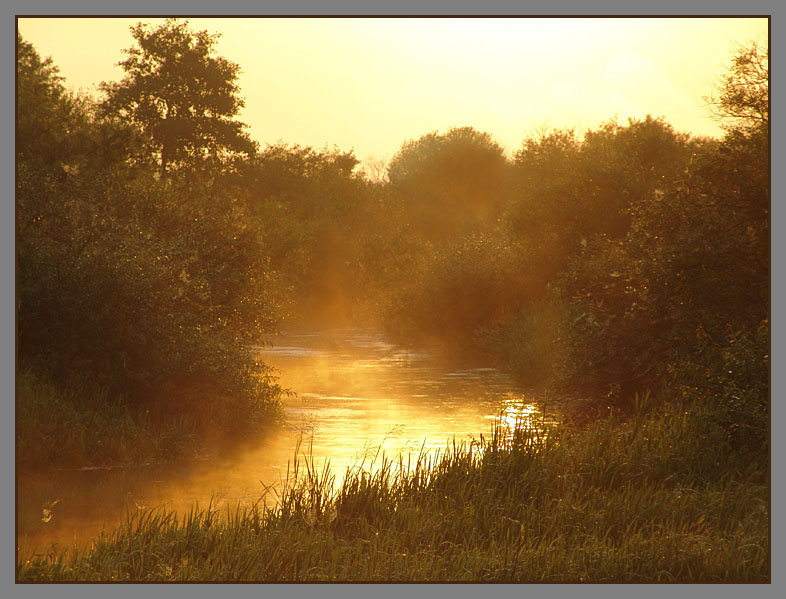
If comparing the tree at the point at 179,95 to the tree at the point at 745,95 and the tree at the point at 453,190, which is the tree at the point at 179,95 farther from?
the tree at the point at 453,190

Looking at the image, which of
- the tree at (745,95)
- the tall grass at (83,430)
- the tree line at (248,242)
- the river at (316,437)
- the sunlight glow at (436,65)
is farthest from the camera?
the tall grass at (83,430)

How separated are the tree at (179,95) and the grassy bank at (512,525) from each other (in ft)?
22.0

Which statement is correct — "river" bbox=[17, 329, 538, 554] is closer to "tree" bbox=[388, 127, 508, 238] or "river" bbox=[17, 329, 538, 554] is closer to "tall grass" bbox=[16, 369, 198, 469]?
"tall grass" bbox=[16, 369, 198, 469]

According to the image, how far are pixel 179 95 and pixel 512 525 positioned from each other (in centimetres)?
1550

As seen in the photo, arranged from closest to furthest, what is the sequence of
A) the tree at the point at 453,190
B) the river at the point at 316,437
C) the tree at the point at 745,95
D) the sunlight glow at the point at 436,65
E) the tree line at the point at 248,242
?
the sunlight glow at the point at 436,65
the tree at the point at 745,95
the river at the point at 316,437
the tree line at the point at 248,242
the tree at the point at 453,190

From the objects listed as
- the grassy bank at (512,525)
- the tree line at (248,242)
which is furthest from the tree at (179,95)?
the grassy bank at (512,525)

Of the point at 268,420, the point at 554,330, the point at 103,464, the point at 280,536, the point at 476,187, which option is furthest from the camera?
the point at 476,187

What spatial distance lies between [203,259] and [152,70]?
979 cm

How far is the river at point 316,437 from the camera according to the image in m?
16.0

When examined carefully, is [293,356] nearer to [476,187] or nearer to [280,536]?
[476,187]

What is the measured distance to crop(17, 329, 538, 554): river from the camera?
16.0 meters

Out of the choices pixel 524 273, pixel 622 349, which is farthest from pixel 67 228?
pixel 524 273

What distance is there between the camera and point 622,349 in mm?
21750

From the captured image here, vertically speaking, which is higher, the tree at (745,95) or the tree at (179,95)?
the tree at (179,95)
